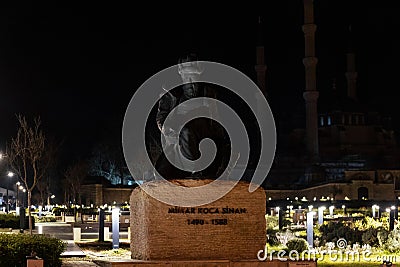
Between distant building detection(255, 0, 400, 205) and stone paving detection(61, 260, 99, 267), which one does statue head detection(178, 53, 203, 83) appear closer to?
stone paving detection(61, 260, 99, 267)

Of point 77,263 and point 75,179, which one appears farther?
point 75,179

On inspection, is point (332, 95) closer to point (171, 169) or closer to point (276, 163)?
point (276, 163)

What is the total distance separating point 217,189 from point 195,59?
2.42 m

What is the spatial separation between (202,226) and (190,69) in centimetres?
282

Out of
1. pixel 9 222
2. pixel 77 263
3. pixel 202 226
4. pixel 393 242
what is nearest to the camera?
pixel 202 226

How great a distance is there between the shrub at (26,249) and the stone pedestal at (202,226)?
117 inches

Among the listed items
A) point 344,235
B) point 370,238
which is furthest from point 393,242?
point 344,235

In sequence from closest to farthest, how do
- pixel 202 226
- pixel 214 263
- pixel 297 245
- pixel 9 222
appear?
pixel 214 263 < pixel 202 226 < pixel 297 245 < pixel 9 222

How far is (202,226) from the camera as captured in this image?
1363 cm

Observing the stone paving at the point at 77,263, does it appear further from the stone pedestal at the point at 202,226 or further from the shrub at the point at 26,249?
the stone pedestal at the point at 202,226

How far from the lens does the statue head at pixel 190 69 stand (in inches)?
573

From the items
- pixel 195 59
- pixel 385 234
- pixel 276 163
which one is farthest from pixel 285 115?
pixel 195 59

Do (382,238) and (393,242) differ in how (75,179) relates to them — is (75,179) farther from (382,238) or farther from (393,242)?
(393,242)

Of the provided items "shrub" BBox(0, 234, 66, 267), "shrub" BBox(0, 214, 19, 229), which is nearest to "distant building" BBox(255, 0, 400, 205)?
"shrub" BBox(0, 214, 19, 229)
